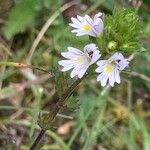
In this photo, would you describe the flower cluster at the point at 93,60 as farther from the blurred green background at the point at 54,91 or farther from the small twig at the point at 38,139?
the blurred green background at the point at 54,91

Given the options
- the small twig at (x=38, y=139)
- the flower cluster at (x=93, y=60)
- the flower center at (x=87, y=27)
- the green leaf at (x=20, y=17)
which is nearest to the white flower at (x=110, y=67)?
the flower cluster at (x=93, y=60)

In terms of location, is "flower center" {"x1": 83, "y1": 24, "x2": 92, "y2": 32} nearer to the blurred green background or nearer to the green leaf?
the blurred green background

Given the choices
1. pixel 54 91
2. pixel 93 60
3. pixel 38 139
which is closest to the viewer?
pixel 93 60

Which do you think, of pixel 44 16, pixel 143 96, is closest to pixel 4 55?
pixel 44 16

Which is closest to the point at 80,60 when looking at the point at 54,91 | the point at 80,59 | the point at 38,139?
the point at 80,59

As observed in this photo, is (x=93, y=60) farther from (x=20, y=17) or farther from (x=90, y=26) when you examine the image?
(x=20, y=17)

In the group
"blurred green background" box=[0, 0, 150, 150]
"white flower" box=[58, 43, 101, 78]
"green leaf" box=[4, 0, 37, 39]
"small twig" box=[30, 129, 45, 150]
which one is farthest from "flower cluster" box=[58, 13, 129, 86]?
"green leaf" box=[4, 0, 37, 39]
